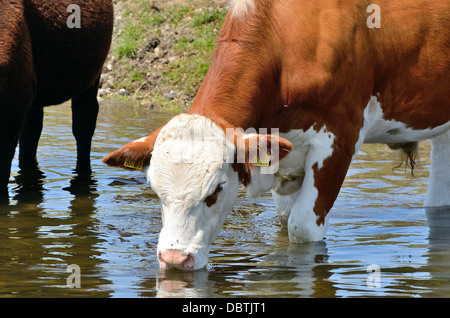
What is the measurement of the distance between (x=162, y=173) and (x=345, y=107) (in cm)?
162

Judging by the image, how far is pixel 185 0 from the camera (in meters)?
16.5

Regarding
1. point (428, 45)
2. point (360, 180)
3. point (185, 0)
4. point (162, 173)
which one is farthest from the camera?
point (185, 0)

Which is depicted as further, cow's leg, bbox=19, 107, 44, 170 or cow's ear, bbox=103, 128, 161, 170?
cow's leg, bbox=19, 107, 44, 170

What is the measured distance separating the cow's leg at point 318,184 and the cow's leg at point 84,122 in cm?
391

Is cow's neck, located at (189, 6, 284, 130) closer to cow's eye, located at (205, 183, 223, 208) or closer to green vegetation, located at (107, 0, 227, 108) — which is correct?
cow's eye, located at (205, 183, 223, 208)

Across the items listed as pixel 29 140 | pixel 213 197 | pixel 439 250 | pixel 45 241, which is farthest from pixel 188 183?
pixel 29 140

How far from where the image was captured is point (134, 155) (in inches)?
221

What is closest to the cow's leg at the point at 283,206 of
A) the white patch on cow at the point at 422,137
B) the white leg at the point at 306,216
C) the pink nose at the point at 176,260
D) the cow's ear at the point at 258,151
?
the white leg at the point at 306,216

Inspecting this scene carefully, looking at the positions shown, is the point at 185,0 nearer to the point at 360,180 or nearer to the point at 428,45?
the point at 360,180

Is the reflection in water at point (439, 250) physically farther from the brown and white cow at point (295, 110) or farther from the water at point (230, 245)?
the brown and white cow at point (295, 110)

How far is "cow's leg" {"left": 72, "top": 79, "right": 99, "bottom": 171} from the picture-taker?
9.87 meters

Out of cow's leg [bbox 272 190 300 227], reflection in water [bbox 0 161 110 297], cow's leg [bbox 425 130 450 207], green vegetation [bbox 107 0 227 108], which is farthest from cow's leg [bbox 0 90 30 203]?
green vegetation [bbox 107 0 227 108]

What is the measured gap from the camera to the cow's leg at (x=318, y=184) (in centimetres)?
639
